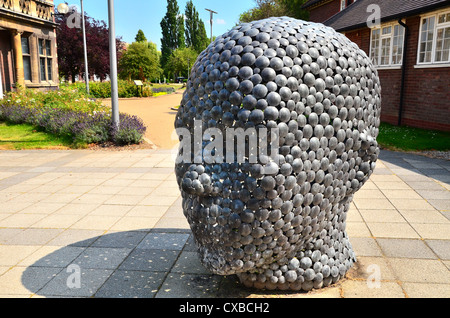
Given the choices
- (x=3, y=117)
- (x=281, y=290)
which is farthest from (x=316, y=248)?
(x=3, y=117)

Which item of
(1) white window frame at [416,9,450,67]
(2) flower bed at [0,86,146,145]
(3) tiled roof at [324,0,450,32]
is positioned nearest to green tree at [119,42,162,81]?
(3) tiled roof at [324,0,450,32]

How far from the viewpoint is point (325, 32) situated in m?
2.98

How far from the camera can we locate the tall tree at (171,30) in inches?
2881

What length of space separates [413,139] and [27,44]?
18.6 metres

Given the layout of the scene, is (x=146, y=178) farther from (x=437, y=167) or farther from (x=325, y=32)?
(x=437, y=167)

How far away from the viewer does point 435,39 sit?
43.1ft

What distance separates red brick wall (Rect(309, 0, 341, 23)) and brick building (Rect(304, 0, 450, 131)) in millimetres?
7569

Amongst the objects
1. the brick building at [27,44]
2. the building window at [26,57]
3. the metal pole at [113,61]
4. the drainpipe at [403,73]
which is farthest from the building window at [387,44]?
the building window at [26,57]

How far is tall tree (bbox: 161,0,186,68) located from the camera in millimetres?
73188

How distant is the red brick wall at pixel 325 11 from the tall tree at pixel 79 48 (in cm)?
2049

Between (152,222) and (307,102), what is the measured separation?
3361 mm

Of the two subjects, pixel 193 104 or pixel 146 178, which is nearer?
pixel 193 104

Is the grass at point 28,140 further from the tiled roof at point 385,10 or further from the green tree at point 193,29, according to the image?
the green tree at point 193,29

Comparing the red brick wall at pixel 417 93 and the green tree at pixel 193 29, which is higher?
the green tree at pixel 193 29
